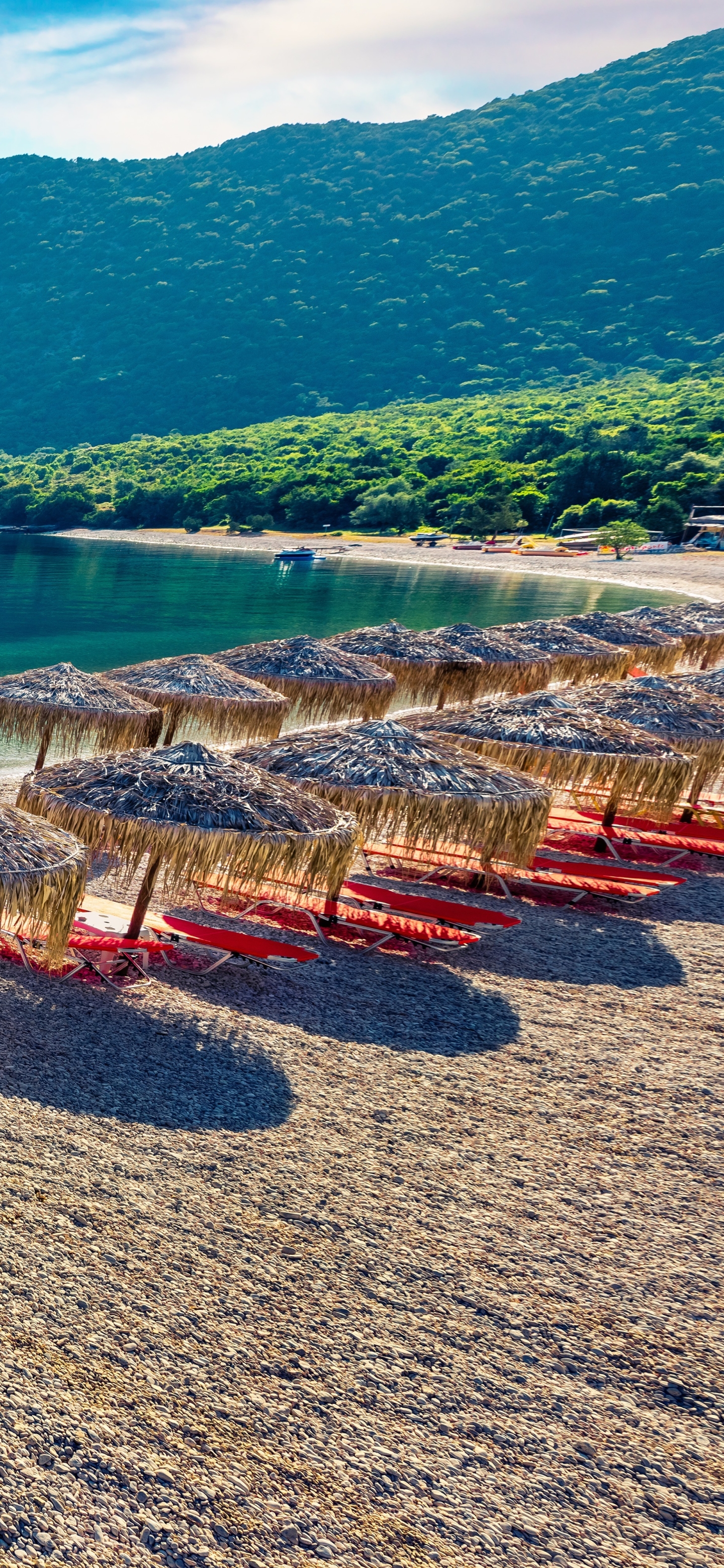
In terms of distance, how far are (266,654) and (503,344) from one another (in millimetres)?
162493

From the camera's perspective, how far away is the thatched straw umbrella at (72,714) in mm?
11742

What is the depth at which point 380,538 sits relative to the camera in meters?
82.1

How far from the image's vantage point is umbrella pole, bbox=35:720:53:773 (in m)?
11.8

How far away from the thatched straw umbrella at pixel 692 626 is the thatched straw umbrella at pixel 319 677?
26.4ft

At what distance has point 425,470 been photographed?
92312 mm

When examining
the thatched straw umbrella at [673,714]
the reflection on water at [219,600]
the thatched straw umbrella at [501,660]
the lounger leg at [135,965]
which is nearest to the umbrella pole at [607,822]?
the thatched straw umbrella at [673,714]

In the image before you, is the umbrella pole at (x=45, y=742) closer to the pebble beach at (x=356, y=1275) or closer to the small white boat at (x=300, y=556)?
the pebble beach at (x=356, y=1275)

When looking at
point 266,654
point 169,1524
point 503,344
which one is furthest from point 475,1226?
point 503,344

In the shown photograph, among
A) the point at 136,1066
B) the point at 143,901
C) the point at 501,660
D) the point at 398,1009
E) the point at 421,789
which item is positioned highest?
the point at 501,660

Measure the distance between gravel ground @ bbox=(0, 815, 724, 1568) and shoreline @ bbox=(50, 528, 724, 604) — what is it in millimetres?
37692

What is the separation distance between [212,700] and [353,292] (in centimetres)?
18153

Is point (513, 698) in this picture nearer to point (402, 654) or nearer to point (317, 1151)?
point (402, 654)

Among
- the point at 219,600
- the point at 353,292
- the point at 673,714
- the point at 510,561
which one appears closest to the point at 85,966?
the point at 673,714

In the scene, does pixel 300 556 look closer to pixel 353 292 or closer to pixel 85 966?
pixel 85 966
